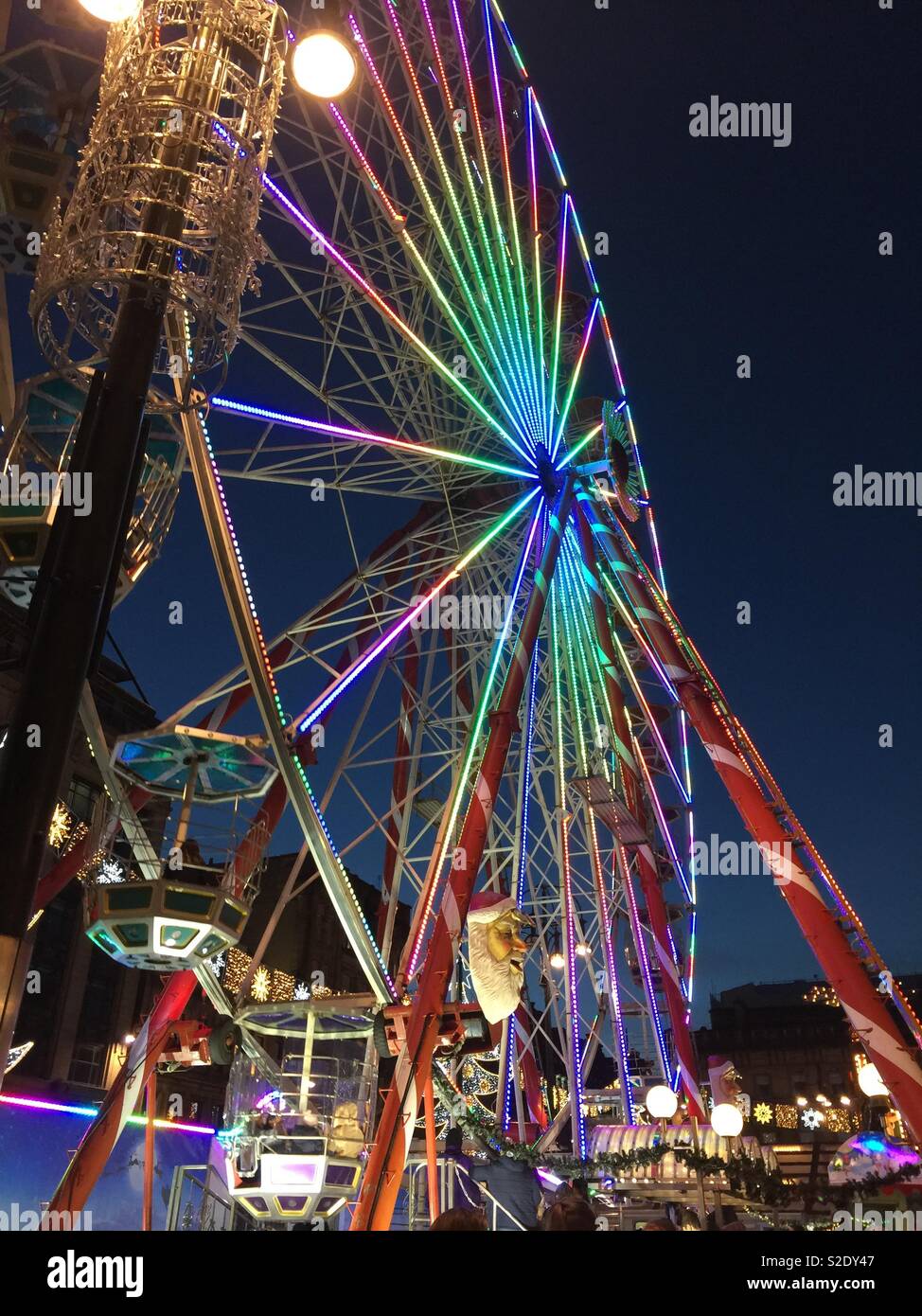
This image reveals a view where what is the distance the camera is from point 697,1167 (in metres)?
11.5

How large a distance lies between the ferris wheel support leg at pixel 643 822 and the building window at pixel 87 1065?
19935mm

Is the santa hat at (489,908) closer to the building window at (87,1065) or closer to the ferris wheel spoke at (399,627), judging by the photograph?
the ferris wheel spoke at (399,627)

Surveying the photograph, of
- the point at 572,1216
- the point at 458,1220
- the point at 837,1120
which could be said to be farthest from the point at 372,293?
the point at 837,1120

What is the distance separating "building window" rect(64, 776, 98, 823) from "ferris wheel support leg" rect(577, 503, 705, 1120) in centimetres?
1881

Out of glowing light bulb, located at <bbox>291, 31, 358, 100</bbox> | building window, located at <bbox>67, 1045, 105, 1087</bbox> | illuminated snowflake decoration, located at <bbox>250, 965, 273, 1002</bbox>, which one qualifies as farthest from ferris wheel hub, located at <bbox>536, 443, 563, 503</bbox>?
building window, located at <bbox>67, 1045, 105, 1087</bbox>

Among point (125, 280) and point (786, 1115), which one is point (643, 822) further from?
point (786, 1115)

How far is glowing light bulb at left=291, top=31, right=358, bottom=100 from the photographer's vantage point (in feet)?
15.1

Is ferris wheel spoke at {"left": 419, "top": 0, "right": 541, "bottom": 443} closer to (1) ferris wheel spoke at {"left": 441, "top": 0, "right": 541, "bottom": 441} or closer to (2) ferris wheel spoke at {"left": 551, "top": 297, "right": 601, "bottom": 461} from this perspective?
(1) ferris wheel spoke at {"left": 441, "top": 0, "right": 541, "bottom": 441}

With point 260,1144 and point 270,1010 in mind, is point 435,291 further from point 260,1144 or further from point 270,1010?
point 260,1144

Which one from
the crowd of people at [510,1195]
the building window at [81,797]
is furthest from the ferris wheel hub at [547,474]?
the building window at [81,797]

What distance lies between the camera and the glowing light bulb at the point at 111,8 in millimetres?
4066

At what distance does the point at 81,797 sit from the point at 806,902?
25.6 metres

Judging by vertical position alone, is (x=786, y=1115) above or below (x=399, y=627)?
below

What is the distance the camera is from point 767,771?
13.4 m
